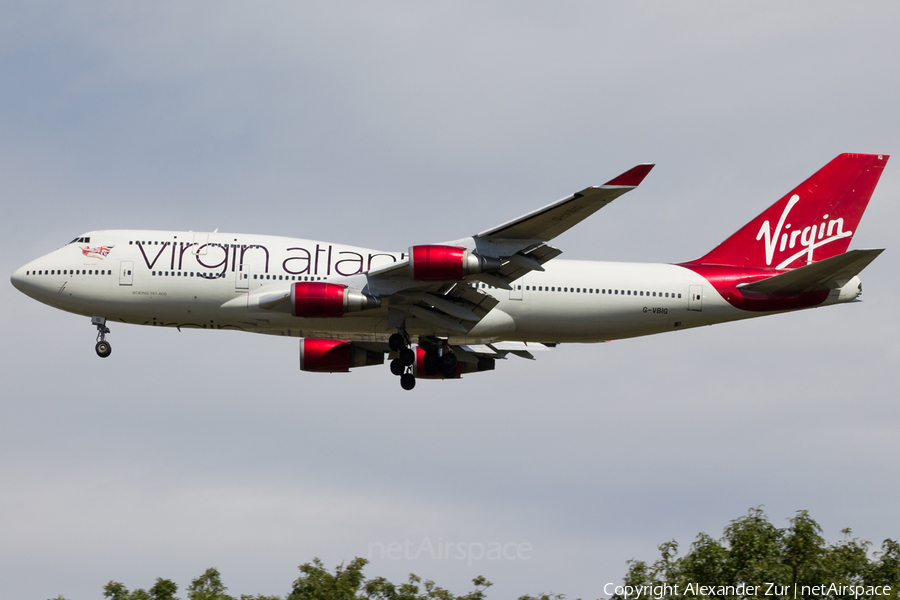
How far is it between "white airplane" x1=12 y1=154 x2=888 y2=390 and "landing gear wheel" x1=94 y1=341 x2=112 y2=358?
0.04 metres

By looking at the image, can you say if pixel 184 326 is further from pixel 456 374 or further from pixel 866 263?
pixel 866 263

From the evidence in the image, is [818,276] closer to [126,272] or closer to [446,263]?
[446,263]

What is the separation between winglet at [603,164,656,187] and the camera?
30.0 m

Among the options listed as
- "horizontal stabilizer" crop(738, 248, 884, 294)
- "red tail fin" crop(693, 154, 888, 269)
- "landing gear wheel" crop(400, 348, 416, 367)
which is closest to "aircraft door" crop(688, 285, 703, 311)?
"horizontal stabilizer" crop(738, 248, 884, 294)

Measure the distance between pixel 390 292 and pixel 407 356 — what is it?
352cm

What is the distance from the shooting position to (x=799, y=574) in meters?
31.1

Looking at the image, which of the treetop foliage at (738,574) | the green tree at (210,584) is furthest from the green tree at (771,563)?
the green tree at (210,584)

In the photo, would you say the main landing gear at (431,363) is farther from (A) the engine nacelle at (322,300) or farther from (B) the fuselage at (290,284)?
(A) the engine nacelle at (322,300)

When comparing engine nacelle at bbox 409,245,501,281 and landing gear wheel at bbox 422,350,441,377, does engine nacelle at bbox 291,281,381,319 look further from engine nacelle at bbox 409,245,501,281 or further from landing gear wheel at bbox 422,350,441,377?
landing gear wheel at bbox 422,350,441,377

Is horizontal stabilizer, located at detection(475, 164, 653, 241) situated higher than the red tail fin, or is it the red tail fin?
the red tail fin

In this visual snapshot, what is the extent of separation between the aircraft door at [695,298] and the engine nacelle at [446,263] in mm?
8588

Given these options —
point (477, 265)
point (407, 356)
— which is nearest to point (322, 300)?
point (407, 356)

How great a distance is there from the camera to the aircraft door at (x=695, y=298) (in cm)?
3869

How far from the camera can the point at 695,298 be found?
38719mm
